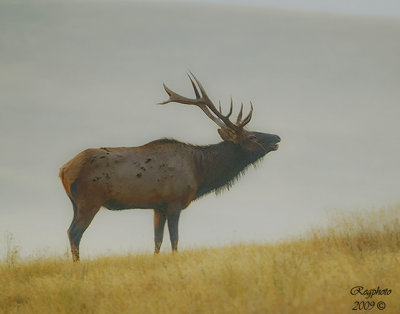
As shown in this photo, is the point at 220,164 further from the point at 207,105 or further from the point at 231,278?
the point at 231,278

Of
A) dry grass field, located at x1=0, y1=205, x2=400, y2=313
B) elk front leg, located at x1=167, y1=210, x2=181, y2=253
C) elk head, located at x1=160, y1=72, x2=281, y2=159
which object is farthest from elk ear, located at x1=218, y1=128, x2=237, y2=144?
dry grass field, located at x1=0, y1=205, x2=400, y2=313

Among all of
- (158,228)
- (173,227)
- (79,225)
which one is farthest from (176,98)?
(79,225)

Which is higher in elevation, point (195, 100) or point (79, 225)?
point (195, 100)

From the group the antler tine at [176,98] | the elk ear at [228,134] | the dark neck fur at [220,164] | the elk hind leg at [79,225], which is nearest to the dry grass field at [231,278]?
the elk hind leg at [79,225]

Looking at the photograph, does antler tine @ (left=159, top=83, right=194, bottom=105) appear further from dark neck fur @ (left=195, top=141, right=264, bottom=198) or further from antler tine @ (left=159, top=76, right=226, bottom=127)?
dark neck fur @ (left=195, top=141, right=264, bottom=198)

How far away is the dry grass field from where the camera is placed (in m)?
6.20

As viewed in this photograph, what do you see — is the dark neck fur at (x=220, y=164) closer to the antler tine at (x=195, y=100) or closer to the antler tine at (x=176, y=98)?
the antler tine at (x=195, y=100)

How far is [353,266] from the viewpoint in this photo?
24.4 feet

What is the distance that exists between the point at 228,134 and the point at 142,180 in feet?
7.14

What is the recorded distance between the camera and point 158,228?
11070 mm

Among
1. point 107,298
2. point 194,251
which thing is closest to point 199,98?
point 194,251

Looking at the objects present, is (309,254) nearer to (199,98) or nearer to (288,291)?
(288,291)

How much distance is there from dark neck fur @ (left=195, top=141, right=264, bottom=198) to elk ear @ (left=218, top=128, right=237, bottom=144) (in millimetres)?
85

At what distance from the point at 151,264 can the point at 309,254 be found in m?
2.48
